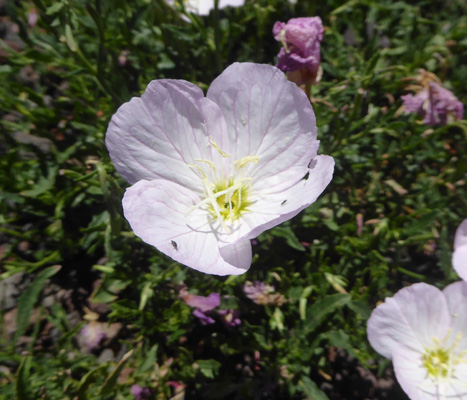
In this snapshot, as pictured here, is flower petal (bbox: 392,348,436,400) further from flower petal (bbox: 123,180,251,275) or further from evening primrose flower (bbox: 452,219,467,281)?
flower petal (bbox: 123,180,251,275)

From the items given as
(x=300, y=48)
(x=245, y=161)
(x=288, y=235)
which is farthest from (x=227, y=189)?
(x=300, y=48)

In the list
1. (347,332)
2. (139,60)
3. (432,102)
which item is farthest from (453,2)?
(347,332)

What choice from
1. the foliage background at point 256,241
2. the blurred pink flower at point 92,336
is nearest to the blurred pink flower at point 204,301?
the foliage background at point 256,241

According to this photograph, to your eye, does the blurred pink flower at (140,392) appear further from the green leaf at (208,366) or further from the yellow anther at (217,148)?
the yellow anther at (217,148)

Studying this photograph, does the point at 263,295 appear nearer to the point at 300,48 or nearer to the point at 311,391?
the point at 311,391

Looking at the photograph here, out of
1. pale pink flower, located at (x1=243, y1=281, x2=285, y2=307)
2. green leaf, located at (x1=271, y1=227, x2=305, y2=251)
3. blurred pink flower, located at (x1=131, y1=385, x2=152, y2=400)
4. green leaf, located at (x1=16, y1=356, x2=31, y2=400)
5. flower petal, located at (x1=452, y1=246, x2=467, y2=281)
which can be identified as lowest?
blurred pink flower, located at (x1=131, y1=385, x2=152, y2=400)

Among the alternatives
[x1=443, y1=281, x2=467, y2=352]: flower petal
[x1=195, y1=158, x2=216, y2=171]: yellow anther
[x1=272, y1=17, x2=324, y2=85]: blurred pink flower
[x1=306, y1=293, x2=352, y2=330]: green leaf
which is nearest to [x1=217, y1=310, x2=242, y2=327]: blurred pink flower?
[x1=306, y1=293, x2=352, y2=330]: green leaf

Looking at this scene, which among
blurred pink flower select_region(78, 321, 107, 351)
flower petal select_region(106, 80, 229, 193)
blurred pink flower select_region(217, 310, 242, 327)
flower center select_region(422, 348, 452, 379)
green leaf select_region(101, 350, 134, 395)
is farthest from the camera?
blurred pink flower select_region(78, 321, 107, 351)

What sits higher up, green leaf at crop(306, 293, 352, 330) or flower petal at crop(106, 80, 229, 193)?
flower petal at crop(106, 80, 229, 193)
